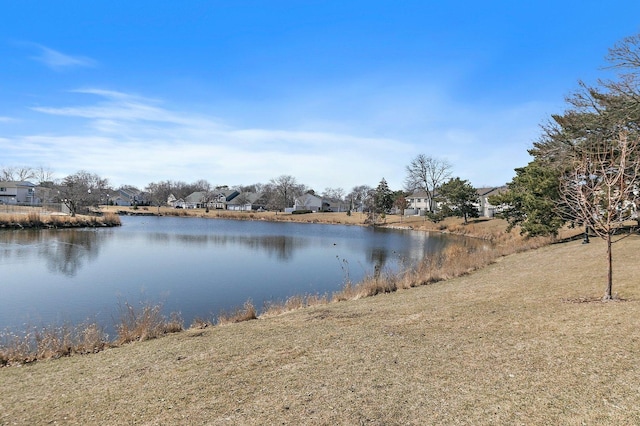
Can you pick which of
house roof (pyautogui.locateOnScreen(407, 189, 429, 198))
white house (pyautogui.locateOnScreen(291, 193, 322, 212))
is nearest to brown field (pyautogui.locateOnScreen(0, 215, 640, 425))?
house roof (pyautogui.locateOnScreen(407, 189, 429, 198))

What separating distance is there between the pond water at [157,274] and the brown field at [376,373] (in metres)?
5.00

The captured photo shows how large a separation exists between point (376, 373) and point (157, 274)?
17.2m

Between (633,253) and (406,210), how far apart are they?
236 ft

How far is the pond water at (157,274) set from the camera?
13.7 meters

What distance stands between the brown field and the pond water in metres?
5.00

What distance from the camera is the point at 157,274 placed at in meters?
20.1

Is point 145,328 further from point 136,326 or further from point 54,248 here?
point 54,248

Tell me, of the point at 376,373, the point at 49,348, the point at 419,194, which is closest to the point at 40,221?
the point at 49,348

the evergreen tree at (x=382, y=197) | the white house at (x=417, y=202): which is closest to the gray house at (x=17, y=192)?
the evergreen tree at (x=382, y=197)

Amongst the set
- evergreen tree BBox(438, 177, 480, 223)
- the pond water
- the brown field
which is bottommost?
the pond water

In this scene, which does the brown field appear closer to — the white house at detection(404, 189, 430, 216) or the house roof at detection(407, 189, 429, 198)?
the white house at detection(404, 189, 430, 216)

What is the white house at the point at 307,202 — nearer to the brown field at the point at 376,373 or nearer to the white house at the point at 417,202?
the white house at the point at 417,202

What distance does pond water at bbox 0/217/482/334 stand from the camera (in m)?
13.7

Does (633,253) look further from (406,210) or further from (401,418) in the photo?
(406,210)
